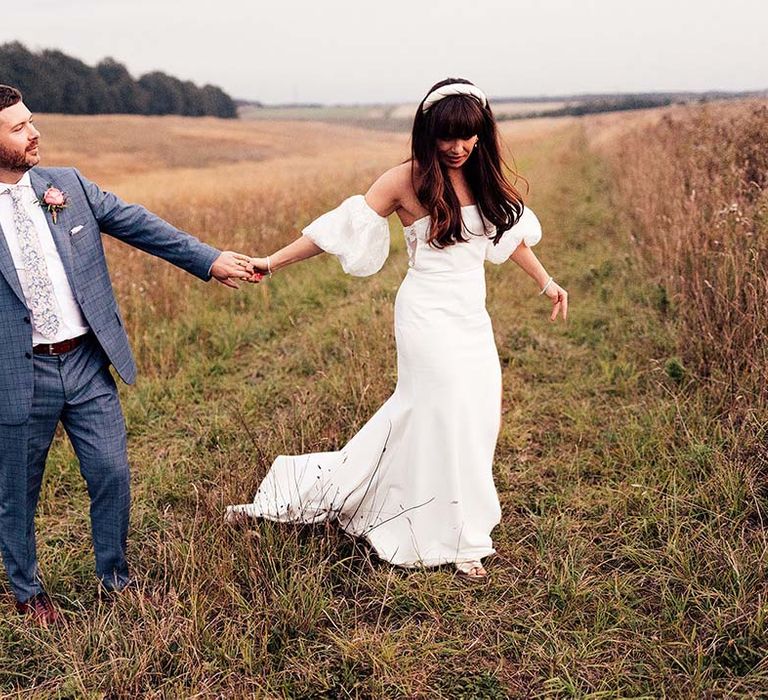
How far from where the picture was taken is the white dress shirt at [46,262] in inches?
104

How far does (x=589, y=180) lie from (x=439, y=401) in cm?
1637

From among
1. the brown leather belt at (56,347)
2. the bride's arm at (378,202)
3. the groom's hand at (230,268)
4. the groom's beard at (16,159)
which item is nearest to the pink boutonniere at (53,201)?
the groom's beard at (16,159)

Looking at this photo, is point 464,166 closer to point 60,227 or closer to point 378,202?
point 378,202

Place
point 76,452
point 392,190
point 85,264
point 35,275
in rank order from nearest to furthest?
point 35,275
point 85,264
point 76,452
point 392,190

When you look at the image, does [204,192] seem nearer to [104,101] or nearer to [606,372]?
[606,372]

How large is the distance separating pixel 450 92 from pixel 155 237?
1.47 m

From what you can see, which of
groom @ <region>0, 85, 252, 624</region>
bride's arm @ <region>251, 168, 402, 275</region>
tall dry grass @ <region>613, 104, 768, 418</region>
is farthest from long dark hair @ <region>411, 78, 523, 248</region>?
tall dry grass @ <region>613, 104, 768, 418</region>

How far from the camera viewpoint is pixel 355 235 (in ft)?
10.6

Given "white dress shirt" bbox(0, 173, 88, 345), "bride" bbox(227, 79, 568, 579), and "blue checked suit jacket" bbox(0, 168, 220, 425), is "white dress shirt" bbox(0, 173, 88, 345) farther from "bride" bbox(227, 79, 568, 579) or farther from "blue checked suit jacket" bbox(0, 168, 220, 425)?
"bride" bbox(227, 79, 568, 579)

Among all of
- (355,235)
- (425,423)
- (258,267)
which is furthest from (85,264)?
(425,423)

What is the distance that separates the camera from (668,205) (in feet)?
24.6

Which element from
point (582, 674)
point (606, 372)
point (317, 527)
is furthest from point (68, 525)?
point (606, 372)

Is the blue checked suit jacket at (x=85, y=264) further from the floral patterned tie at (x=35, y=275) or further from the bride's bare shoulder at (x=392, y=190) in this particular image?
the bride's bare shoulder at (x=392, y=190)

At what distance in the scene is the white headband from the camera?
2916 mm
